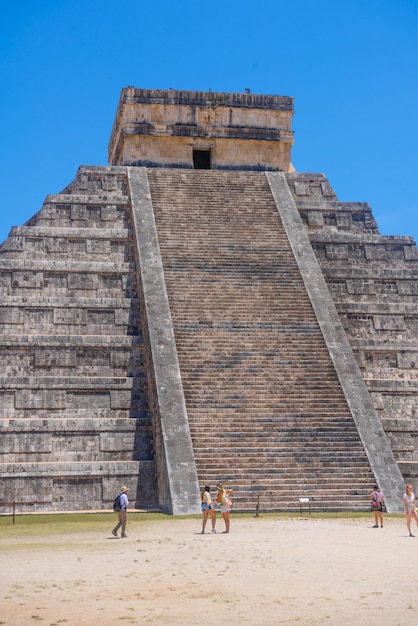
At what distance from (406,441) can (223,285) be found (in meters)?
6.14

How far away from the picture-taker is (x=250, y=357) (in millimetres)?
21734

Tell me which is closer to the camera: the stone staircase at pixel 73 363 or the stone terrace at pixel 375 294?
the stone staircase at pixel 73 363

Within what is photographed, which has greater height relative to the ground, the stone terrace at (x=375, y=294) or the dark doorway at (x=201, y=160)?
the dark doorway at (x=201, y=160)

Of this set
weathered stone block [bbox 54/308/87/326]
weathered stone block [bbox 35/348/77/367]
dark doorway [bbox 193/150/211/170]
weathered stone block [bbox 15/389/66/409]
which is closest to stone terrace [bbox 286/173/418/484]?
dark doorway [bbox 193/150/211/170]

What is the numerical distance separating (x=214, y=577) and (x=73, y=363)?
1164 centimetres

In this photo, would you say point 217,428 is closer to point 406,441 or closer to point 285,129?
point 406,441

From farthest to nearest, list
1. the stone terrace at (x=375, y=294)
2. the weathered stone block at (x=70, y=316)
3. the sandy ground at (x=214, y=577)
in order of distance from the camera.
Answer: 1. the weathered stone block at (x=70, y=316)
2. the stone terrace at (x=375, y=294)
3. the sandy ground at (x=214, y=577)

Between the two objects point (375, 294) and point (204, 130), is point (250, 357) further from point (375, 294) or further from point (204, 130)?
point (204, 130)

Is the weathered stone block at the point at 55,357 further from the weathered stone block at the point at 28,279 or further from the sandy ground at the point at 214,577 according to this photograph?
the sandy ground at the point at 214,577

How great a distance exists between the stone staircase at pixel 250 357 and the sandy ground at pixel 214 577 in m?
3.04

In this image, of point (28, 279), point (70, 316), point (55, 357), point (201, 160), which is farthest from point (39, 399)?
point (201, 160)

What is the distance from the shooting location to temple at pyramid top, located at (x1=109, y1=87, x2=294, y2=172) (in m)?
30.2

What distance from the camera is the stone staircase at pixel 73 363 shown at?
1948 centimetres

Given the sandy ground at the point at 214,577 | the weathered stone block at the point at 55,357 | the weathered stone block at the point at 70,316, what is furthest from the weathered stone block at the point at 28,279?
the sandy ground at the point at 214,577
